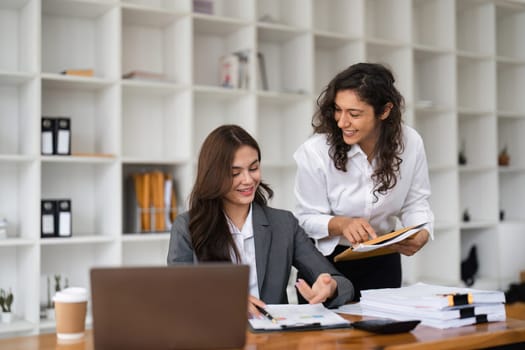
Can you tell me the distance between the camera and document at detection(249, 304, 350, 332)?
1751mm

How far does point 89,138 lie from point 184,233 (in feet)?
5.90

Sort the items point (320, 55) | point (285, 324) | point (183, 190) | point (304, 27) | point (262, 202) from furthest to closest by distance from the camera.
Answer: point (320, 55) < point (304, 27) < point (183, 190) < point (262, 202) < point (285, 324)

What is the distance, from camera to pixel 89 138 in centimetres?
377

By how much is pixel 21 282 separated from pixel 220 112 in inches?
58.1

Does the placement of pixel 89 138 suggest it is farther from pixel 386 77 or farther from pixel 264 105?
pixel 386 77

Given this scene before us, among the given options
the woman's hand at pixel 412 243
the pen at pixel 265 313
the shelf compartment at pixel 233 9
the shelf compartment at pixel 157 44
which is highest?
the shelf compartment at pixel 233 9

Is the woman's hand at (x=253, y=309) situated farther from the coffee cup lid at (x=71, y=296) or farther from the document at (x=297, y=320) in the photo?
the coffee cup lid at (x=71, y=296)

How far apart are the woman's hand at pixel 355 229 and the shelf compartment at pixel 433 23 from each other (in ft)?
8.71

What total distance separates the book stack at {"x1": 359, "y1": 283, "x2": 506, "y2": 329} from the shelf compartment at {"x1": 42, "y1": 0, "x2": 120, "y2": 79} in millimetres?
2084

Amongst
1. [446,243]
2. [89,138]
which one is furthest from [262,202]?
[446,243]

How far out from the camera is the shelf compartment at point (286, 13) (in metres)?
4.09

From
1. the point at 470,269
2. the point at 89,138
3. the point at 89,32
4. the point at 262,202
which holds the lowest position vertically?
the point at 470,269

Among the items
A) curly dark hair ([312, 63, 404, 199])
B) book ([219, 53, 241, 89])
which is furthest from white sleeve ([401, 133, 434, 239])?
book ([219, 53, 241, 89])

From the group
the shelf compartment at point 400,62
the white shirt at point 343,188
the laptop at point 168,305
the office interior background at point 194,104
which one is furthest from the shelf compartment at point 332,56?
the laptop at point 168,305
